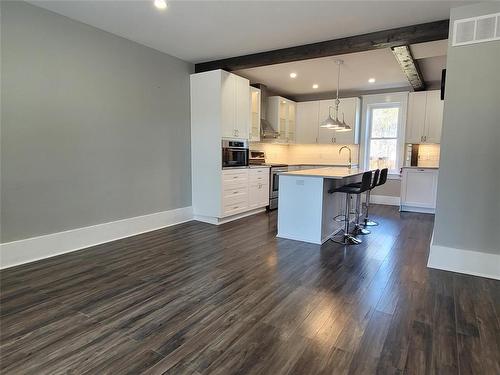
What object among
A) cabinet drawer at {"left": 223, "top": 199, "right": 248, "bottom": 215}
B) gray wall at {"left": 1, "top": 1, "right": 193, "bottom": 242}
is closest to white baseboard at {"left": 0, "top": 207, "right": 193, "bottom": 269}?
gray wall at {"left": 1, "top": 1, "right": 193, "bottom": 242}

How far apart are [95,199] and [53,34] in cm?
195

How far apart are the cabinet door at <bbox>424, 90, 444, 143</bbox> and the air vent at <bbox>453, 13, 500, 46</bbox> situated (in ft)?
12.0

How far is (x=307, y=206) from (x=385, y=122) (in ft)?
13.7

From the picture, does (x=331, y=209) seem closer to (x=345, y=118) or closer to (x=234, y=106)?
(x=234, y=106)

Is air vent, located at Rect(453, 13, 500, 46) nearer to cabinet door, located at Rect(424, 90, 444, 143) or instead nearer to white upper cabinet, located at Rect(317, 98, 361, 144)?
cabinet door, located at Rect(424, 90, 444, 143)

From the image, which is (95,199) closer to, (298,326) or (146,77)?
(146,77)

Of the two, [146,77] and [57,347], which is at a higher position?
[146,77]

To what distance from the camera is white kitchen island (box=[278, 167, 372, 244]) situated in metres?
3.84

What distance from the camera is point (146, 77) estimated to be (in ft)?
14.0

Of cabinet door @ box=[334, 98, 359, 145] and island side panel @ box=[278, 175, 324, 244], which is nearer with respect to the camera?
island side panel @ box=[278, 175, 324, 244]

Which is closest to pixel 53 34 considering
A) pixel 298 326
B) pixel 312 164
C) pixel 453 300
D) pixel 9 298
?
pixel 9 298

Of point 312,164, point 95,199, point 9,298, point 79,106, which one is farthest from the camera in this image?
point 312,164

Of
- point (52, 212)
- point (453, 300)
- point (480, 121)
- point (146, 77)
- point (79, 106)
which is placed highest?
point (146, 77)

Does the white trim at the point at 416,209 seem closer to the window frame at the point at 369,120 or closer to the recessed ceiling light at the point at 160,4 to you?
the window frame at the point at 369,120
